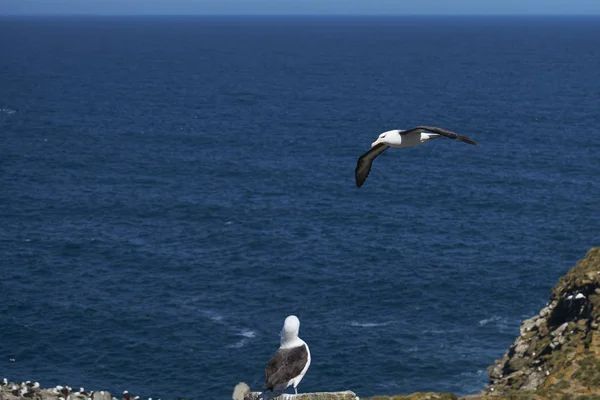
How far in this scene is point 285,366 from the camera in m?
27.3

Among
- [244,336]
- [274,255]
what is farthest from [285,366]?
[274,255]

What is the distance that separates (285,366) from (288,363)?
0.22 m

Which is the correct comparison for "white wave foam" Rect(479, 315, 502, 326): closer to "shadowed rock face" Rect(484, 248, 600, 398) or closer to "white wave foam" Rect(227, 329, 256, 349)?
"white wave foam" Rect(227, 329, 256, 349)

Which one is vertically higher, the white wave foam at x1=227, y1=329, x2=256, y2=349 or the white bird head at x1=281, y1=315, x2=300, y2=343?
the white bird head at x1=281, y1=315, x2=300, y2=343

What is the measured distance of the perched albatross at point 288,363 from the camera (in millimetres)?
27047

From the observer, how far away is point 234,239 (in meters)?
109

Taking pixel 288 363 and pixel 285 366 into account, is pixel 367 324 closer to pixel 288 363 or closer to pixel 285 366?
pixel 288 363

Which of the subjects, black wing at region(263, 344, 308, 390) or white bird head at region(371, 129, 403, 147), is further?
white bird head at region(371, 129, 403, 147)

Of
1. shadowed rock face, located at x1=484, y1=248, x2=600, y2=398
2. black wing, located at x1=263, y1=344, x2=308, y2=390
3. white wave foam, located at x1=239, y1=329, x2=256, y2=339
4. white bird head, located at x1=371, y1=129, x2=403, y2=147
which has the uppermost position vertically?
white bird head, located at x1=371, y1=129, x2=403, y2=147

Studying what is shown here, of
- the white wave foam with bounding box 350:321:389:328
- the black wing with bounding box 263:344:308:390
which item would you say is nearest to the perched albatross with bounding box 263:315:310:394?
the black wing with bounding box 263:344:308:390

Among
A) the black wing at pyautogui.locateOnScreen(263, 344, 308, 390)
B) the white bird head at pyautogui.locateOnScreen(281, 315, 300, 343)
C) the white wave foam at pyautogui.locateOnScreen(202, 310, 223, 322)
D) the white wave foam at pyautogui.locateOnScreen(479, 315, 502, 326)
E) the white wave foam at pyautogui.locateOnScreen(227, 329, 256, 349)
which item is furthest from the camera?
the white wave foam at pyautogui.locateOnScreen(202, 310, 223, 322)

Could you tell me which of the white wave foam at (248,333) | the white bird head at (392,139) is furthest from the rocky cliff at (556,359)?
the white wave foam at (248,333)

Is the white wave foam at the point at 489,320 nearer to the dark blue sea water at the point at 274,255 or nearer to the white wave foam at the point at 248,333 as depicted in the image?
the dark blue sea water at the point at 274,255

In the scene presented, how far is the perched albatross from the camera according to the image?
27.0 m
